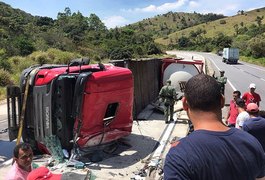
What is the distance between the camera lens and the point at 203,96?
88.7 inches

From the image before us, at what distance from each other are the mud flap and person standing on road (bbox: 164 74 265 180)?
6314 millimetres

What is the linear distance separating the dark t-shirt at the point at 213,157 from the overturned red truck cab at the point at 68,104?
18.5 feet

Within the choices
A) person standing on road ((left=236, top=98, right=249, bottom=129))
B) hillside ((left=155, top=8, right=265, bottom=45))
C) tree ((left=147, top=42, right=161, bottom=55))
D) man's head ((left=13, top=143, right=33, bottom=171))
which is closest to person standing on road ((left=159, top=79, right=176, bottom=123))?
person standing on road ((left=236, top=98, right=249, bottom=129))

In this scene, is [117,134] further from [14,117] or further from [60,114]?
[14,117]

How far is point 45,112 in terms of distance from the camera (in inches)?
309

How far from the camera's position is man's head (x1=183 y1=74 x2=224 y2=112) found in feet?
7.41

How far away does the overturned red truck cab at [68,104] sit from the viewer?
7777 millimetres

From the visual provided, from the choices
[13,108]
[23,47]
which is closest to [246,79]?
[23,47]

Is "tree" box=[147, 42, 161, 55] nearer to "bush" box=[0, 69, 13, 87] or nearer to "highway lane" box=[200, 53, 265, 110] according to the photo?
"highway lane" box=[200, 53, 265, 110]

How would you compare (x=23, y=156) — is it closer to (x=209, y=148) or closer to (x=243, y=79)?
(x=209, y=148)

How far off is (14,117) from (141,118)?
5.55 metres

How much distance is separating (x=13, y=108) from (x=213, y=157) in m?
6.67

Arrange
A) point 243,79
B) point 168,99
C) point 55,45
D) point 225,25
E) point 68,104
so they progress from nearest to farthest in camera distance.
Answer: point 68,104 → point 168,99 → point 243,79 → point 55,45 → point 225,25

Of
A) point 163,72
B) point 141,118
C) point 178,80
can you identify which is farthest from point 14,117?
point 163,72
